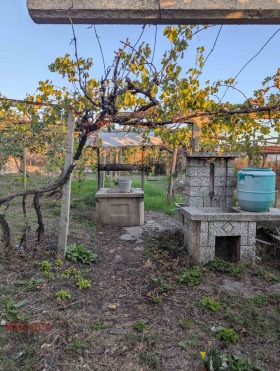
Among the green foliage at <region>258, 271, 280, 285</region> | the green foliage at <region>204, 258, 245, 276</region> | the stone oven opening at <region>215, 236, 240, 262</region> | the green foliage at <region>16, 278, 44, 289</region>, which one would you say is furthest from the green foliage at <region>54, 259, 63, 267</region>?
the green foliage at <region>258, 271, 280, 285</region>

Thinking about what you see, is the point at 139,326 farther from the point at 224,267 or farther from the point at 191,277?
the point at 224,267

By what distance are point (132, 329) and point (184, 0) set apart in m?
2.41

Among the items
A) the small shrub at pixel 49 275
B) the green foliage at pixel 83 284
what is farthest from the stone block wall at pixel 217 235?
the small shrub at pixel 49 275

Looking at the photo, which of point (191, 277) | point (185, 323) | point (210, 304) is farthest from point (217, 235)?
point (185, 323)

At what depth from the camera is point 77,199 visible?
8.37 meters

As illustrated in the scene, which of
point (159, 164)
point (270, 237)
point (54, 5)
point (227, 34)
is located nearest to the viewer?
point (54, 5)

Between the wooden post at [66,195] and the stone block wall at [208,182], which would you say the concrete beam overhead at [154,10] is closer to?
the wooden post at [66,195]

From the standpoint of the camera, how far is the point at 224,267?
3697mm

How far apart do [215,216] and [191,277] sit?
0.88 meters

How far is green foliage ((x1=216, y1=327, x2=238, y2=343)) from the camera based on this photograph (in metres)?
2.28

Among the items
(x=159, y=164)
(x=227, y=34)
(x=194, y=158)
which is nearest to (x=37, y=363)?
(x=227, y=34)

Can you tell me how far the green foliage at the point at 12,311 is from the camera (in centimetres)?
246

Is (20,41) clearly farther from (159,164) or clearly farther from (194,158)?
(159,164)

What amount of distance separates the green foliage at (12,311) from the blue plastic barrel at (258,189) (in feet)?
10.1
